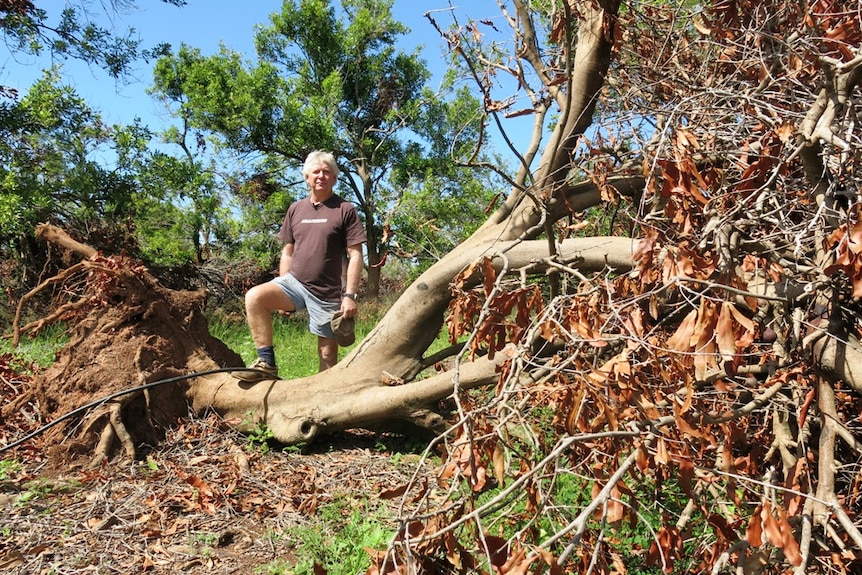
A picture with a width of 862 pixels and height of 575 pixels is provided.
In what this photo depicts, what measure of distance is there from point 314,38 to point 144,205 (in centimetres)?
713

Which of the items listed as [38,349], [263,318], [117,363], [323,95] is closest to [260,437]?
[263,318]

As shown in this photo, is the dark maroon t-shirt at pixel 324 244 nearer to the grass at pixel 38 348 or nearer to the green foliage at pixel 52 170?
the grass at pixel 38 348

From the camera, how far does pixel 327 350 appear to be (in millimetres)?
5078

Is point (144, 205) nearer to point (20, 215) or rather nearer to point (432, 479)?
point (20, 215)

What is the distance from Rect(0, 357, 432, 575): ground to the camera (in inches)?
125

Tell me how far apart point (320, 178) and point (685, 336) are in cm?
359

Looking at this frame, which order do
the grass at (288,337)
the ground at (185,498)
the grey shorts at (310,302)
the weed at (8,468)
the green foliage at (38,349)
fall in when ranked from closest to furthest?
the ground at (185,498) < the weed at (8,468) < the grey shorts at (310,302) < the green foliage at (38,349) < the grass at (288,337)

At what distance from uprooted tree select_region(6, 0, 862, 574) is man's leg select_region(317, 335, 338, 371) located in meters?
1.52

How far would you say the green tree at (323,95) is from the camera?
14688mm

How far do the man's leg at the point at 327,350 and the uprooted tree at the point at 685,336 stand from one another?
4.98 feet

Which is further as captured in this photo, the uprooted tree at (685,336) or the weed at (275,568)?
the weed at (275,568)

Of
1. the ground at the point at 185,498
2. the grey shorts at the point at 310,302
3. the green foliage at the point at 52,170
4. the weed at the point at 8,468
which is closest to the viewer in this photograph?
Result: the ground at the point at 185,498

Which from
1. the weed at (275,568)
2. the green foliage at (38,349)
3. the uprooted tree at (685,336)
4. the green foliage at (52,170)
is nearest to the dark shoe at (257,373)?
the uprooted tree at (685,336)

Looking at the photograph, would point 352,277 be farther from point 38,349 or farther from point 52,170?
point 52,170
